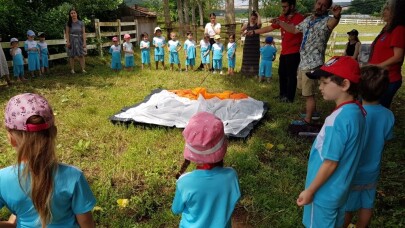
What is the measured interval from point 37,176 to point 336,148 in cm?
169

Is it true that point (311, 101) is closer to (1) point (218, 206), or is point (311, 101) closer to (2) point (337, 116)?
(2) point (337, 116)

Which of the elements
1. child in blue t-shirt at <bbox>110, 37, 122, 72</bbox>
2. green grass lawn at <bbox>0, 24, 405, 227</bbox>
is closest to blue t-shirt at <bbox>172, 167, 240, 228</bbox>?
green grass lawn at <bbox>0, 24, 405, 227</bbox>

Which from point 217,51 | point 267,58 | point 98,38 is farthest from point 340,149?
point 98,38

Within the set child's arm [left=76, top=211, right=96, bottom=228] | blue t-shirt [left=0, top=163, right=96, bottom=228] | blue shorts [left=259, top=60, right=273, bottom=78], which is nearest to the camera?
blue t-shirt [left=0, top=163, right=96, bottom=228]

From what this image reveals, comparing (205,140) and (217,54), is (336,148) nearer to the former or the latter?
(205,140)

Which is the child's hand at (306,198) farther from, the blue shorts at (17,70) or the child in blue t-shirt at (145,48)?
the child in blue t-shirt at (145,48)

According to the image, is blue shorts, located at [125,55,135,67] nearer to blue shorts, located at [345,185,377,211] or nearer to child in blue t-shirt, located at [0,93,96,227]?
blue shorts, located at [345,185,377,211]

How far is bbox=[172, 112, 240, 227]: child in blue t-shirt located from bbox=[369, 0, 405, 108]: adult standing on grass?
2.55 metres

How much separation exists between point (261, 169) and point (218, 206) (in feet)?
7.51

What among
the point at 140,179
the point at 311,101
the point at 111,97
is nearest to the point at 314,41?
the point at 311,101

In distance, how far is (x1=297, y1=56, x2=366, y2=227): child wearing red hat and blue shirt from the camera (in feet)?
6.57

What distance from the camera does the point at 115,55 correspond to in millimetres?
11125

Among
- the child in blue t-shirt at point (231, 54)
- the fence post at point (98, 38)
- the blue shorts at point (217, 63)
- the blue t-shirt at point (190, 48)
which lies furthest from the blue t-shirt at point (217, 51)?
the fence post at point (98, 38)

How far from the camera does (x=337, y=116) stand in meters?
2.03
